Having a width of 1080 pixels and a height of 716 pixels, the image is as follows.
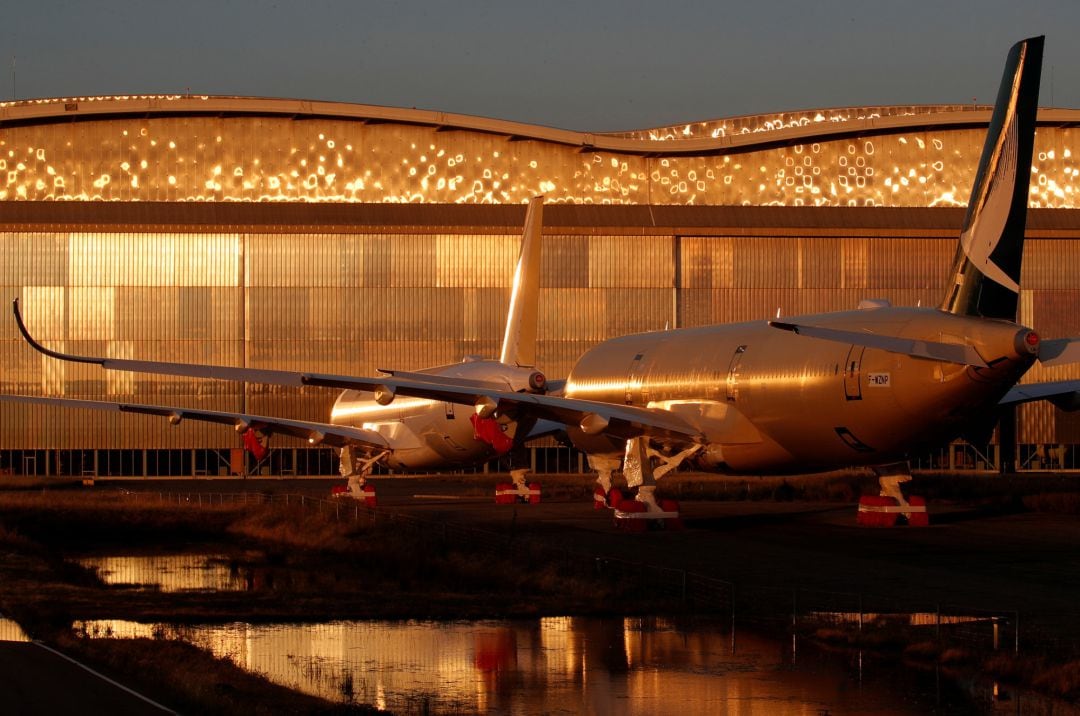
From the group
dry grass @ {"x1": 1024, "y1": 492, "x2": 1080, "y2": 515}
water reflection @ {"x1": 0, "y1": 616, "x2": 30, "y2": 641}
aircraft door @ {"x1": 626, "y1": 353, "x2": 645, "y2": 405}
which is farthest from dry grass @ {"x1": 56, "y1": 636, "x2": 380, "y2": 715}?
dry grass @ {"x1": 1024, "y1": 492, "x2": 1080, "y2": 515}

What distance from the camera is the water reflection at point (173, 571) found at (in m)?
27.6

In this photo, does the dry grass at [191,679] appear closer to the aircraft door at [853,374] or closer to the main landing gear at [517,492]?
the aircraft door at [853,374]

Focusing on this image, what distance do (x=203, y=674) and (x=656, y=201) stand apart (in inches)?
2347

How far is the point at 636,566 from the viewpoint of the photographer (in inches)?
979

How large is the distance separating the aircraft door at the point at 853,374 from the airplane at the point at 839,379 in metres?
0.03

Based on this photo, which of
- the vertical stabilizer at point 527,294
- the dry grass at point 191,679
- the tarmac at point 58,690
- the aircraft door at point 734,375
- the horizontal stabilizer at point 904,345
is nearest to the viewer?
the tarmac at point 58,690

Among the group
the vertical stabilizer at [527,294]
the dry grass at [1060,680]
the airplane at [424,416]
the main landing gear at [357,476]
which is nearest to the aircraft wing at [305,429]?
the airplane at [424,416]

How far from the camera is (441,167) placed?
7250 centimetres

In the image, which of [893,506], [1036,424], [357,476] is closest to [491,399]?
[893,506]

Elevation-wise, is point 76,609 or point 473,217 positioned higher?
point 473,217

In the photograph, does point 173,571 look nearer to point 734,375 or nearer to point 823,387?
point 734,375

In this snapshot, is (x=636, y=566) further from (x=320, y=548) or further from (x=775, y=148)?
(x=775, y=148)

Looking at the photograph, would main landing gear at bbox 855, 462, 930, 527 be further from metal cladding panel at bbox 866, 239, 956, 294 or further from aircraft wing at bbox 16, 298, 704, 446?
metal cladding panel at bbox 866, 239, 956, 294

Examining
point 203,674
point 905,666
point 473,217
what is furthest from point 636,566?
point 473,217
